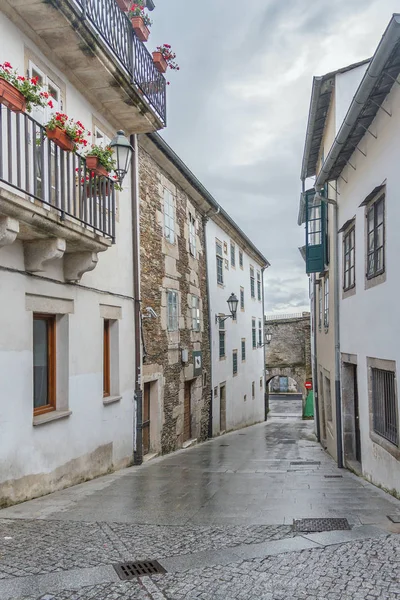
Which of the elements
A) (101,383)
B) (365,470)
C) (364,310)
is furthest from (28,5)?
(365,470)

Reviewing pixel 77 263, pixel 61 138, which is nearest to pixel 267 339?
pixel 77 263

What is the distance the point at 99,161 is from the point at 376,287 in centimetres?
424

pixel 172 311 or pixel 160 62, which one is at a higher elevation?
pixel 160 62

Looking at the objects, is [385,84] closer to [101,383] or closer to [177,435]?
[101,383]

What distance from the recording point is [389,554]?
15.5 ft

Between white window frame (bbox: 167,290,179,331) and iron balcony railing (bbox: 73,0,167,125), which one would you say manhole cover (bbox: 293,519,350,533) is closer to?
iron balcony railing (bbox: 73,0,167,125)

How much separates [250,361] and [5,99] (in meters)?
23.0

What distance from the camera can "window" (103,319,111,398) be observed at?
32.8ft

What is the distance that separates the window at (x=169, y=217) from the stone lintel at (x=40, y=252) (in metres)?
6.78

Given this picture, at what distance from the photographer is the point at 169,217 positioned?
1405 centimetres

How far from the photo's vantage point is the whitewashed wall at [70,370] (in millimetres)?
6574

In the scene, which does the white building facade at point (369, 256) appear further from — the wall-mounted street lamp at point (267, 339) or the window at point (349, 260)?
the wall-mounted street lamp at point (267, 339)

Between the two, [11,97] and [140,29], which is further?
[140,29]

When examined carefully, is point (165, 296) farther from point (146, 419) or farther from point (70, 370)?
point (70, 370)
